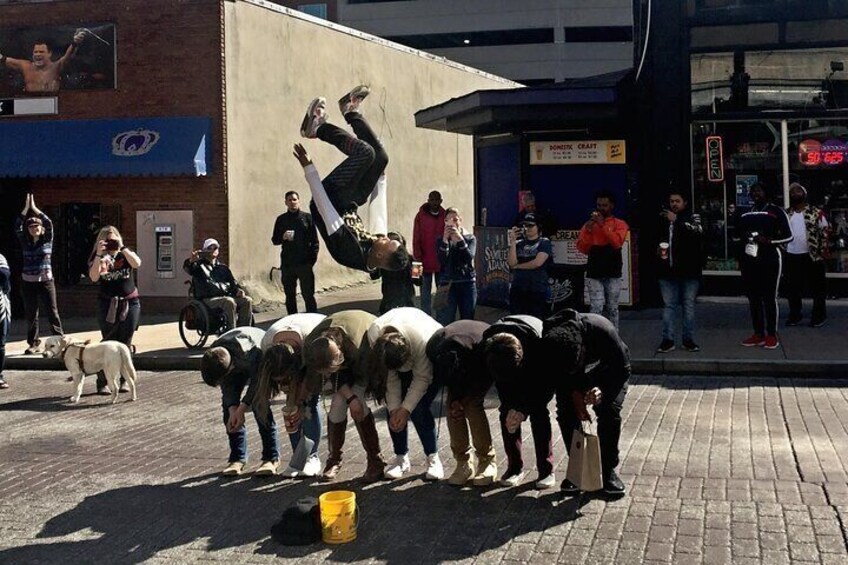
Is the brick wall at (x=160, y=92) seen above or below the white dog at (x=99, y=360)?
above

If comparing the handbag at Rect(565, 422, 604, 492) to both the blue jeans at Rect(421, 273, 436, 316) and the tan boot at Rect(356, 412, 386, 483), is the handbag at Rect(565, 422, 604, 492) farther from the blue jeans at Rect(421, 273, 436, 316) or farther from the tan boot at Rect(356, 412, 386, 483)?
the blue jeans at Rect(421, 273, 436, 316)

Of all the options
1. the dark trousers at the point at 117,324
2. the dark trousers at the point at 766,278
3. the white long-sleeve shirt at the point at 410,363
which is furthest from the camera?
the dark trousers at the point at 766,278

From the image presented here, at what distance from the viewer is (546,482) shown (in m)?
6.87

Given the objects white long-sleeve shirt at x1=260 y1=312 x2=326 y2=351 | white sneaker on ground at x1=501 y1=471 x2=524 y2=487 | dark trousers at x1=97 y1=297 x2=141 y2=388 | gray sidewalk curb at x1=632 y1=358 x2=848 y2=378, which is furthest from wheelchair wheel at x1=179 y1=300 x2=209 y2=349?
white sneaker on ground at x1=501 y1=471 x2=524 y2=487

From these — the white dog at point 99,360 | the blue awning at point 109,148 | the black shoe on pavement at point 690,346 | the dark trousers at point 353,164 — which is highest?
the blue awning at point 109,148

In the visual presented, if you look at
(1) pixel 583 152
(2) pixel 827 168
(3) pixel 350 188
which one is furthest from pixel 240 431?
(2) pixel 827 168

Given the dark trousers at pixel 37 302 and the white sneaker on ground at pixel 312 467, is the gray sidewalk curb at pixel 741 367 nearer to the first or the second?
the white sneaker on ground at pixel 312 467

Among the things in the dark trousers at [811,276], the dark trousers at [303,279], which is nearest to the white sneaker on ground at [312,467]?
the dark trousers at [303,279]

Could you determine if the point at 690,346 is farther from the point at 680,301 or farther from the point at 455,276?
the point at 455,276

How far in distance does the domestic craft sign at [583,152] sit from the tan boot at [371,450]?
909 centimetres

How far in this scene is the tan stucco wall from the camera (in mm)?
18156

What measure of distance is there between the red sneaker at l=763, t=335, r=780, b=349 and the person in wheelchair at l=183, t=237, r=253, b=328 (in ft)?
21.3

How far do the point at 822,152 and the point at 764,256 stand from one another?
4312 mm

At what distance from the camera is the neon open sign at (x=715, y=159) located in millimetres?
15758
